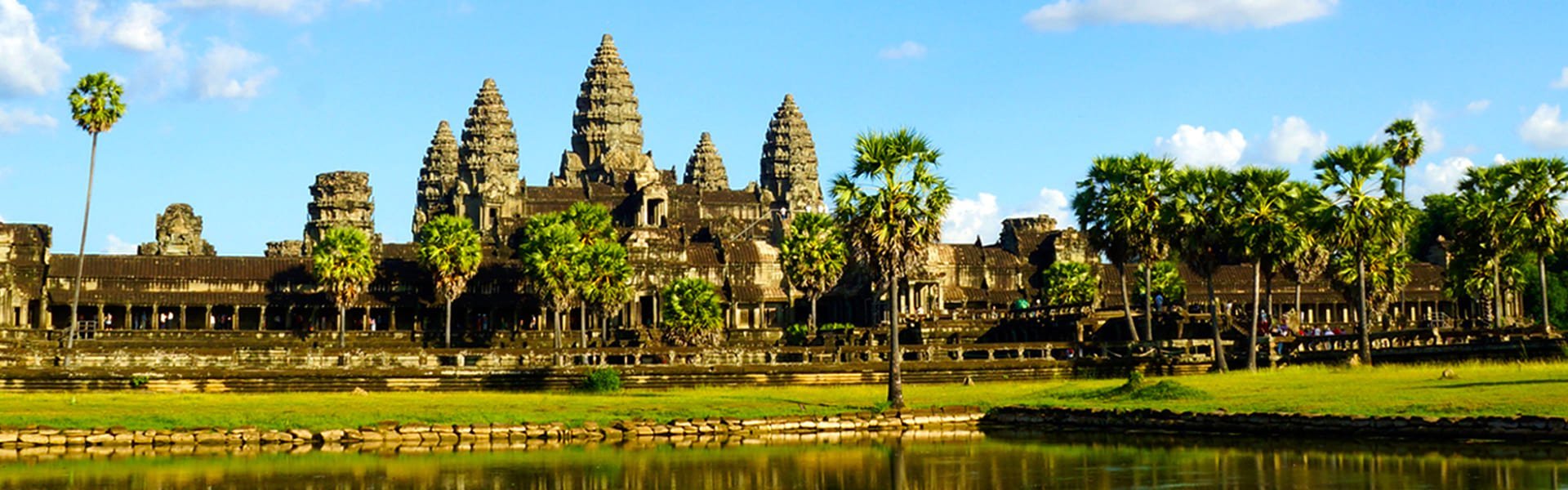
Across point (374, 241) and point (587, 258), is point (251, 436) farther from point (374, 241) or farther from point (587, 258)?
point (374, 241)

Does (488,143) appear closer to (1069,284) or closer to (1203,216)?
(1069,284)

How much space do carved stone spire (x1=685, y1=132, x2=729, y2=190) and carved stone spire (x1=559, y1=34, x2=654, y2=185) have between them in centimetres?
1956

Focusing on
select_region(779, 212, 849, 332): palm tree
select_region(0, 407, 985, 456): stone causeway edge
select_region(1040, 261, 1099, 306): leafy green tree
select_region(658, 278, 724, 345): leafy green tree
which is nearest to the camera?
select_region(0, 407, 985, 456): stone causeway edge

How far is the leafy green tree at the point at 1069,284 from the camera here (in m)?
111

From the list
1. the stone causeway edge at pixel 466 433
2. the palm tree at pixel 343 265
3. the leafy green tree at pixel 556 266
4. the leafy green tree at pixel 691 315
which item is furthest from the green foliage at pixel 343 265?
the stone causeway edge at pixel 466 433

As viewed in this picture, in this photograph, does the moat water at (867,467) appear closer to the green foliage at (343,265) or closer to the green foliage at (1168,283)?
the green foliage at (343,265)

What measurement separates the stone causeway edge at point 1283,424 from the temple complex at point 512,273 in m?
32.9

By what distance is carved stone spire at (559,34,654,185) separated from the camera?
176 m

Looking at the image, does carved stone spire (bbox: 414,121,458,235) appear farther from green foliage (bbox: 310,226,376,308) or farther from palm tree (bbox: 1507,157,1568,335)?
palm tree (bbox: 1507,157,1568,335)

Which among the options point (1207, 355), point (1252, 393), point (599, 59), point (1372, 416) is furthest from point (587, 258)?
point (599, 59)

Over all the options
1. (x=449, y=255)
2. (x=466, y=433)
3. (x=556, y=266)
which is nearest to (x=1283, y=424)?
(x=466, y=433)

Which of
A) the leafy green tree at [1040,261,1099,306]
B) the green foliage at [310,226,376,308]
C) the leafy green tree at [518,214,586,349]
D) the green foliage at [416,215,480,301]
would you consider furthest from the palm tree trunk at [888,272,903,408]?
the leafy green tree at [1040,261,1099,306]

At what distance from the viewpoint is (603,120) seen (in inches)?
6944

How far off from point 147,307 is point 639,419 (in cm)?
6791
